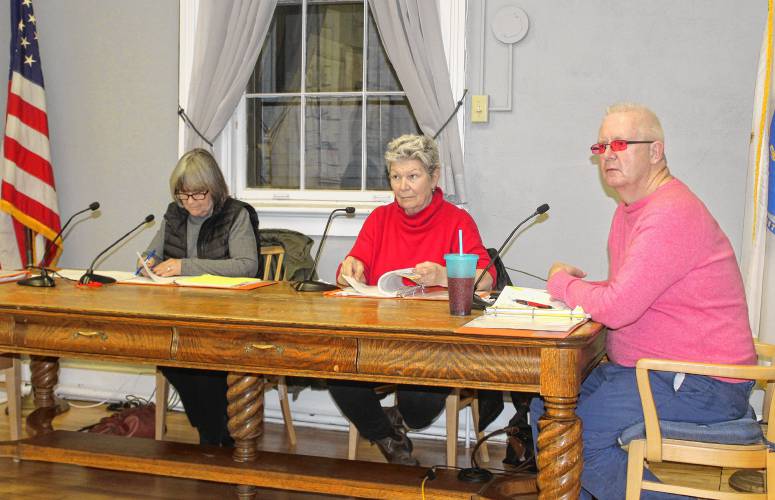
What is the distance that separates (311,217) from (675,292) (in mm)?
2078

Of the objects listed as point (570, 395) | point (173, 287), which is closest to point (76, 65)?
point (173, 287)

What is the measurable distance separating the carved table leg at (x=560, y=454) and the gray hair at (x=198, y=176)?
5.68ft

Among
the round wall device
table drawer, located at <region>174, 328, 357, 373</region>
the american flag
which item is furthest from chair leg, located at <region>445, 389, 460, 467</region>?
the american flag

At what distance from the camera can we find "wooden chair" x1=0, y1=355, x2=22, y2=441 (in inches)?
130

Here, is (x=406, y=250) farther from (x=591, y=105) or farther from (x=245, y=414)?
(x=591, y=105)

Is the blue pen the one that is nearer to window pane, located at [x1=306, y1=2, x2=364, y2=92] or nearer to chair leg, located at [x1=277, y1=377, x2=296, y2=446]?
chair leg, located at [x1=277, y1=377, x2=296, y2=446]

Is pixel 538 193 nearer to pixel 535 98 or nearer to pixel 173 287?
pixel 535 98

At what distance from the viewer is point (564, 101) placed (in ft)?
11.8

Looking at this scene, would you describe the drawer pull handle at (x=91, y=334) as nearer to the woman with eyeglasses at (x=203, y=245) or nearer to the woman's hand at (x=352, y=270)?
the woman with eyeglasses at (x=203, y=245)

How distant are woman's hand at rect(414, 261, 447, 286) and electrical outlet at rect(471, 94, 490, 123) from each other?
1134 mm

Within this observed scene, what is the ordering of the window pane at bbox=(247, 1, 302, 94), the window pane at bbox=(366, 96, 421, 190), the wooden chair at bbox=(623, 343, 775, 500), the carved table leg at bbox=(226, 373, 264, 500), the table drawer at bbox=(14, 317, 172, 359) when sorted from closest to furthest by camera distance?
the wooden chair at bbox=(623, 343, 775, 500), the table drawer at bbox=(14, 317, 172, 359), the carved table leg at bbox=(226, 373, 264, 500), the window pane at bbox=(366, 96, 421, 190), the window pane at bbox=(247, 1, 302, 94)

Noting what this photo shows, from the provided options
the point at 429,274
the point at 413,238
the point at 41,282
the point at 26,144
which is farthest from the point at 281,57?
the point at 429,274

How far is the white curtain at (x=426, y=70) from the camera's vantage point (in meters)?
3.63

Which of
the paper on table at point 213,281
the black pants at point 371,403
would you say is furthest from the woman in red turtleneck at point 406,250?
the paper on table at point 213,281
